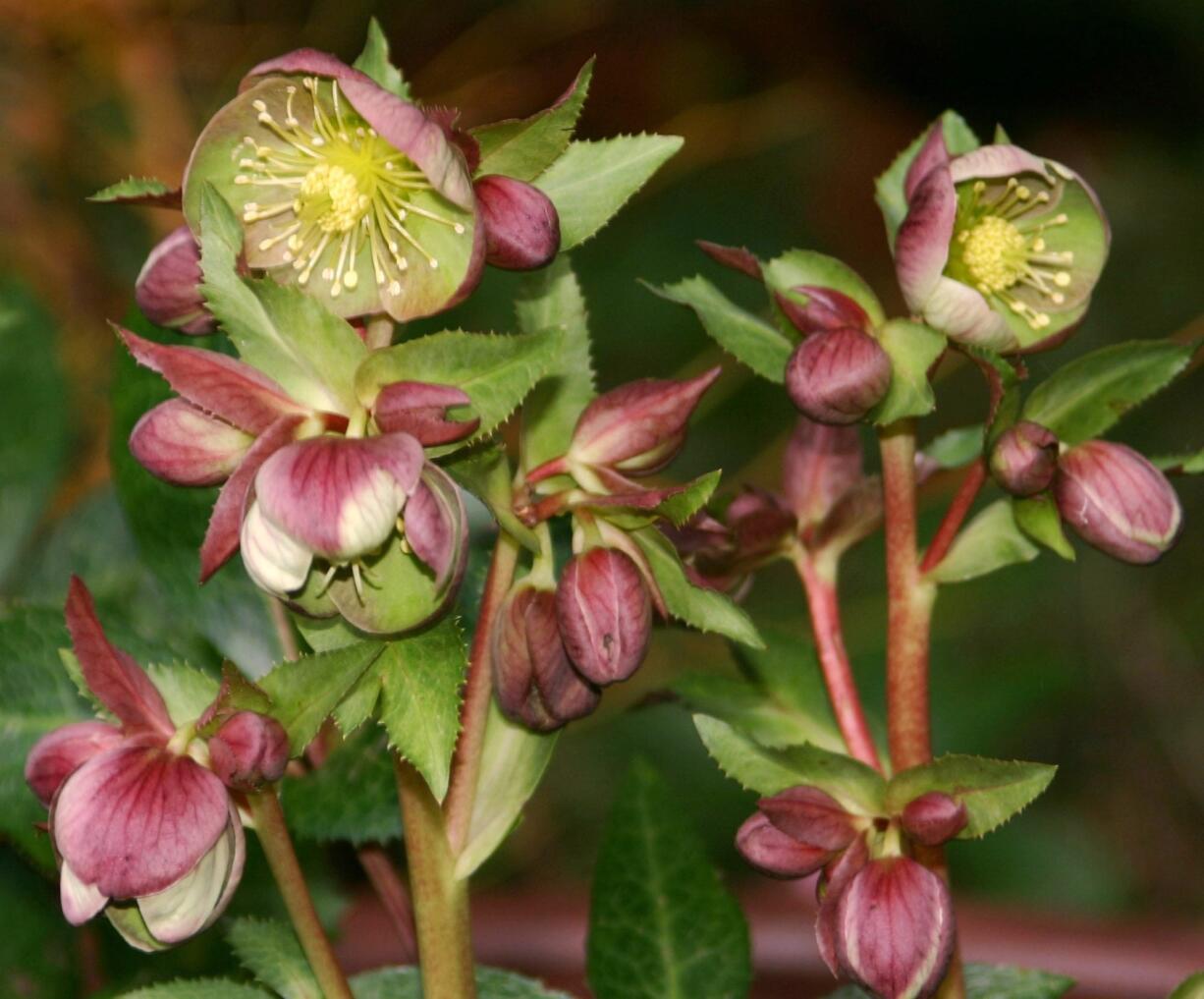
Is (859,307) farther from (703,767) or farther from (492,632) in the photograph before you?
(703,767)

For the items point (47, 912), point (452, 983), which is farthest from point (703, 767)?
point (452, 983)

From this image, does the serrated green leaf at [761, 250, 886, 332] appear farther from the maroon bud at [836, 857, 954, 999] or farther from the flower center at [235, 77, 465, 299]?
the maroon bud at [836, 857, 954, 999]

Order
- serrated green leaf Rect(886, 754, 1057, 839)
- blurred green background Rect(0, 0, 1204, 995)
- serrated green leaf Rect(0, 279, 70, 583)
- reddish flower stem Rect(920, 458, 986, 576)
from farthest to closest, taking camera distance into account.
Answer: blurred green background Rect(0, 0, 1204, 995), serrated green leaf Rect(0, 279, 70, 583), reddish flower stem Rect(920, 458, 986, 576), serrated green leaf Rect(886, 754, 1057, 839)

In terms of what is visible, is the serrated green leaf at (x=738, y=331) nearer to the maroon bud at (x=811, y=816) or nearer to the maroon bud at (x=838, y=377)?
the maroon bud at (x=838, y=377)

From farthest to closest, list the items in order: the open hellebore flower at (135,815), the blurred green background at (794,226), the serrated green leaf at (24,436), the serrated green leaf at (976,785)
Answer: the blurred green background at (794,226), the serrated green leaf at (24,436), the serrated green leaf at (976,785), the open hellebore flower at (135,815)

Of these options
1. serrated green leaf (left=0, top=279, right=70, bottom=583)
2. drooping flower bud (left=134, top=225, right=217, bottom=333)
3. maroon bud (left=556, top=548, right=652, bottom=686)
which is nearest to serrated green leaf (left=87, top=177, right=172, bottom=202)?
drooping flower bud (left=134, top=225, right=217, bottom=333)

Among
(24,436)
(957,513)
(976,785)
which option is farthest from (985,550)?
(24,436)

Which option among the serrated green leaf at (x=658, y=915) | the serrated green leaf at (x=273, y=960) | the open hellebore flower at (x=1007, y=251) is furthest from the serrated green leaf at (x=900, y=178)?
the serrated green leaf at (x=273, y=960)
